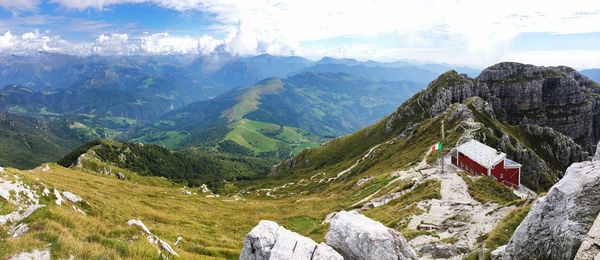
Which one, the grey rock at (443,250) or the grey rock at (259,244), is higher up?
the grey rock at (259,244)

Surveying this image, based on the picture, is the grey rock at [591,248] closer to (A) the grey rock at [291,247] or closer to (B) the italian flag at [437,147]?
(A) the grey rock at [291,247]

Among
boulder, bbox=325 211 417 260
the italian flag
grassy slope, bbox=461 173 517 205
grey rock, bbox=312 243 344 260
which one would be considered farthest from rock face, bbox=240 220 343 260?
the italian flag

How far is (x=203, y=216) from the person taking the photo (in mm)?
74875

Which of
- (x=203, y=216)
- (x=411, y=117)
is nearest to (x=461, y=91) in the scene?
(x=411, y=117)

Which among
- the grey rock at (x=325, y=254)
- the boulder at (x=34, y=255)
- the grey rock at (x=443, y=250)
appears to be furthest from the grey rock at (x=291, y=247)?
the grey rock at (x=443, y=250)

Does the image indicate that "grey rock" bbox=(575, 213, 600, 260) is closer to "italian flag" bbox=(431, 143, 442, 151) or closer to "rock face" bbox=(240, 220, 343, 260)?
"rock face" bbox=(240, 220, 343, 260)

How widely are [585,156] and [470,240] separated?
16283 centimetres

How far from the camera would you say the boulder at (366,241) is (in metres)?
19.5

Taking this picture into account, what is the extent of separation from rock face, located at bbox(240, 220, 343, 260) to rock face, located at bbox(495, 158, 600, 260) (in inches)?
406

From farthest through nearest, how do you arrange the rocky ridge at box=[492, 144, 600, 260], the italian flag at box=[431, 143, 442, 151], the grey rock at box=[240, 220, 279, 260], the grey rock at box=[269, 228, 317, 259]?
the italian flag at box=[431, 143, 442, 151] → the grey rock at box=[240, 220, 279, 260] → the grey rock at box=[269, 228, 317, 259] → the rocky ridge at box=[492, 144, 600, 260]

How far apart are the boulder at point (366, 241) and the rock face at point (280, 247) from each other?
6.36ft

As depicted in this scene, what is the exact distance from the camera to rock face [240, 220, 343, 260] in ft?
58.6

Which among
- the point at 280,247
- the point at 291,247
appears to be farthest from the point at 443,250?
the point at 280,247

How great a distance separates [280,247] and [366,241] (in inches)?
184
